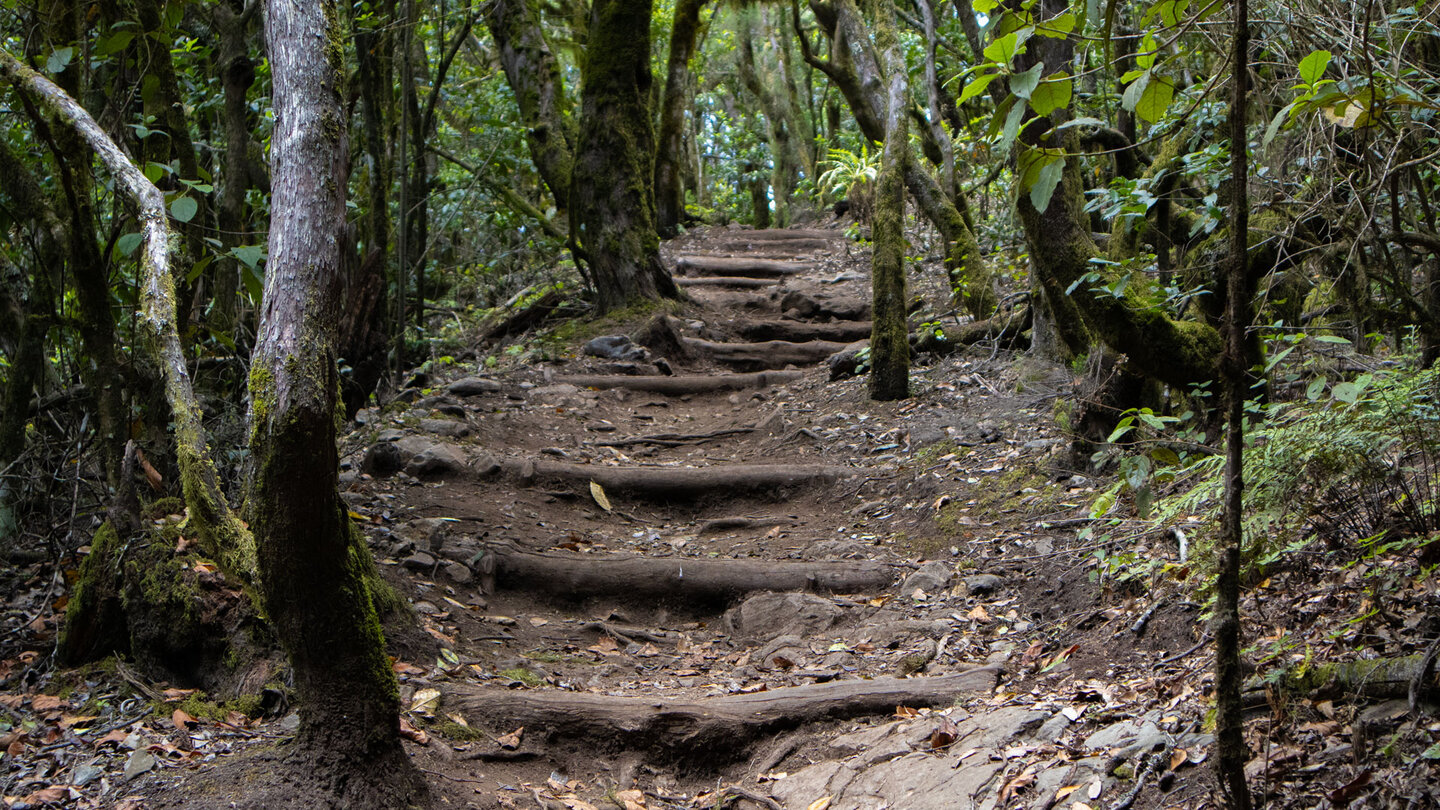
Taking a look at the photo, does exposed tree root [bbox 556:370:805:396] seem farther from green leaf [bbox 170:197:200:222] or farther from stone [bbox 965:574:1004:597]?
green leaf [bbox 170:197:200:222]

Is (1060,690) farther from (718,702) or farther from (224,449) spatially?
(224,449)

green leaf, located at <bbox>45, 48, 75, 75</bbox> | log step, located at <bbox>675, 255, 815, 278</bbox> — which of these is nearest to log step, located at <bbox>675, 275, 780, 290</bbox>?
log step, located at <bbox>675, 255, 815, 278</bbox>

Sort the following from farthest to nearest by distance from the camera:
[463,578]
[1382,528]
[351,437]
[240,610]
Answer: [351,437] → [463,578] → [240,610] → [1382,528]

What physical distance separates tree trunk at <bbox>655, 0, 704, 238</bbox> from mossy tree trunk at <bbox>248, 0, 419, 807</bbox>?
9.88 metres

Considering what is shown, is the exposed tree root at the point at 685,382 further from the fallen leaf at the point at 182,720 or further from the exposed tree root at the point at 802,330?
the fallen leaf at the point at 182,720

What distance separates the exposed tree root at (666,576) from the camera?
4.83 meters

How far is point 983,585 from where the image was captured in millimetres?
4332

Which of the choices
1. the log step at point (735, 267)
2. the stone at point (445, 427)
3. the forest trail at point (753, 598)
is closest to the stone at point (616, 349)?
the forest trail at point (753, 598)

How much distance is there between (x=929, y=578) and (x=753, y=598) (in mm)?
886

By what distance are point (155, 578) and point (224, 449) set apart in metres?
1.58

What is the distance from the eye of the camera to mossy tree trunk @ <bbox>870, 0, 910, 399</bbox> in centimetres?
676

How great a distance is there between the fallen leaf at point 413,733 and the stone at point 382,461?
2753mm

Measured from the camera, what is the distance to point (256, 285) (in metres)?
3.07

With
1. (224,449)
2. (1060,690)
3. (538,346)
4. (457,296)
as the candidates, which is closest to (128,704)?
(224,449)
